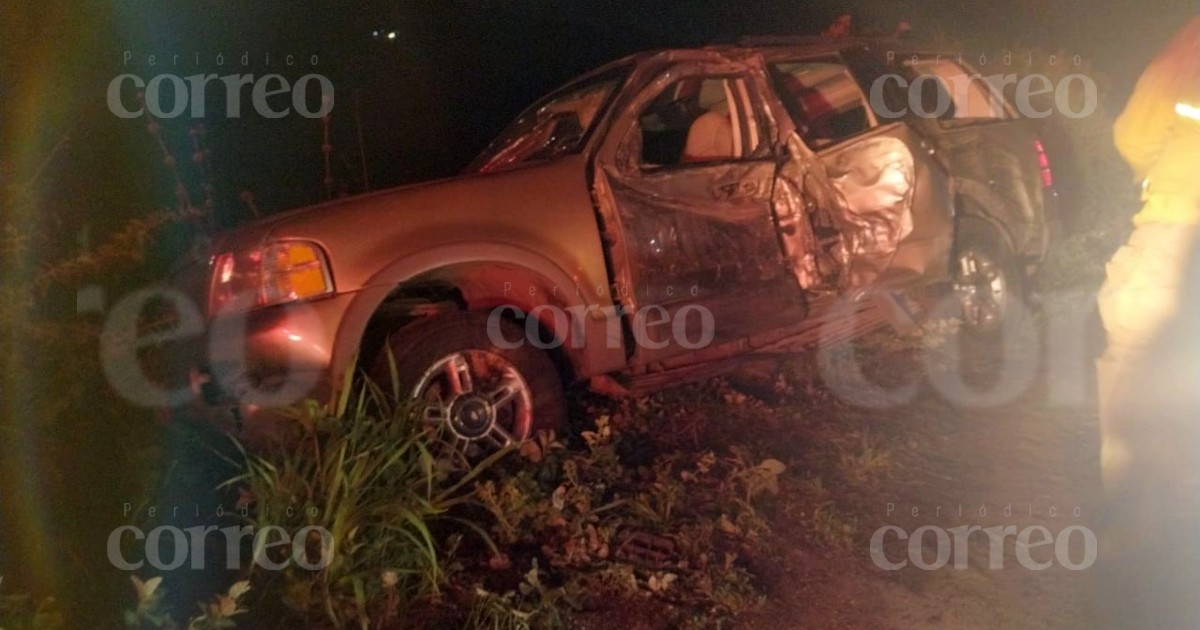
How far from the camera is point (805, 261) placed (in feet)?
15.9

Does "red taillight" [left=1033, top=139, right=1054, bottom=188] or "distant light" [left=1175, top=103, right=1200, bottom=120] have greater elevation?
"red taillight" [left=1033, top=139, right=1054, bottom=188]

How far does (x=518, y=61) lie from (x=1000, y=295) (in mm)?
5300

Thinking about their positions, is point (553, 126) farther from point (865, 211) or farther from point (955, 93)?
point (955, 93)

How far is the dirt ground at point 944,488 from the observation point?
340 cm

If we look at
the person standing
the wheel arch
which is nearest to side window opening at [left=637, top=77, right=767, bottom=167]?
the wheel arch

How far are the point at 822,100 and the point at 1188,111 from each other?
2.32 m

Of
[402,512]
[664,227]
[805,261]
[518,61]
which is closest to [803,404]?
[805,261]

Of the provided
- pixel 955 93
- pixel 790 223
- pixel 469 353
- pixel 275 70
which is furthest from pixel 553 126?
pixel 275 70

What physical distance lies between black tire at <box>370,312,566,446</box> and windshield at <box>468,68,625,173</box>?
3.03 ft

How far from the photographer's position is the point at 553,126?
5.06 metres

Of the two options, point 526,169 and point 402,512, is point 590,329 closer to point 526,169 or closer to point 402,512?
point 526,169

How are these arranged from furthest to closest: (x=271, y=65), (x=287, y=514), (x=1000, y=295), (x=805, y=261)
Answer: (x=271, y=65) < (x=1000, y=295) < (x=805, y=261) < (x=287, y=514)

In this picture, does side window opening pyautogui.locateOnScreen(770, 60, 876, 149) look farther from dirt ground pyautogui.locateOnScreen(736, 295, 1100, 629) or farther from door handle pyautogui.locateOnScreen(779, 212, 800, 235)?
dirt ground pyautogui.locateOnScreen(736, 295, 1100, 629)

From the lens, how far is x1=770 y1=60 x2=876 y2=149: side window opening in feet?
16.1
